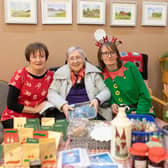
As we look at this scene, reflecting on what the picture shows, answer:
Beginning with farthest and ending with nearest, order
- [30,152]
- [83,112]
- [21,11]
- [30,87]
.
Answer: [21,11] → [30,87] → [83,112] → [30,152]

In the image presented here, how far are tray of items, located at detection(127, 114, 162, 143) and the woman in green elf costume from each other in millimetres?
765

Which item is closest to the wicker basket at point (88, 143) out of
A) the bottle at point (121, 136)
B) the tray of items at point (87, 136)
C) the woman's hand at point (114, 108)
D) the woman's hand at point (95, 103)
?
the tray of items at point (87, 136)

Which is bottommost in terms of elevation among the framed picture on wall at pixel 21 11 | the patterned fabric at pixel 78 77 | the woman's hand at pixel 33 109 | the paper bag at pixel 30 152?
the woman's hand at pixel 33 109

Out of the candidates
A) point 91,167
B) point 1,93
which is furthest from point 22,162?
point 1,93

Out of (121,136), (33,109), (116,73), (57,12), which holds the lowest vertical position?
(33,109)

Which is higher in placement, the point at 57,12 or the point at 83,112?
the point at 57,12

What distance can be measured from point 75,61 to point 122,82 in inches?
20.0

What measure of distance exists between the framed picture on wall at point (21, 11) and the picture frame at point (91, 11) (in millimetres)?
518

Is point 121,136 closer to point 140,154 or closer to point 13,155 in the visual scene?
point 140,154

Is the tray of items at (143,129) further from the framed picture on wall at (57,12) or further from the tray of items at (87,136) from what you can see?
the framed picture on wall at (57,12)

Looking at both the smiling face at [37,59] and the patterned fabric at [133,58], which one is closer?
the smiling face at [37,59]

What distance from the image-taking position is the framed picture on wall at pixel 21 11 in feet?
8.30

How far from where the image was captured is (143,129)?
51.4 inches

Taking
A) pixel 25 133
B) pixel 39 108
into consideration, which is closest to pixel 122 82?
pixel 39 108
